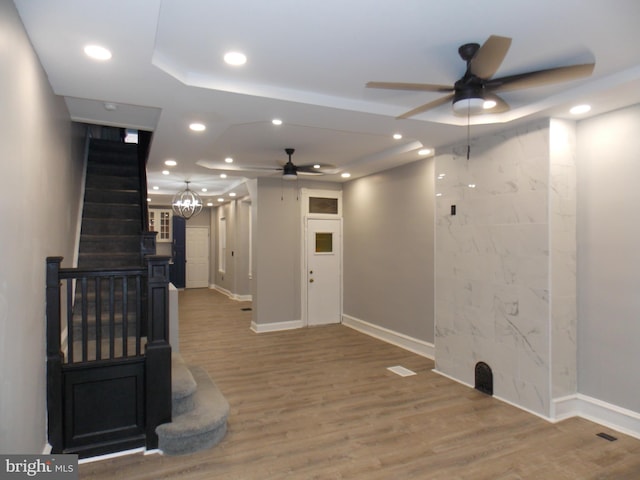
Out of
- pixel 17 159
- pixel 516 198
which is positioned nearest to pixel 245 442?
pixel 17 159

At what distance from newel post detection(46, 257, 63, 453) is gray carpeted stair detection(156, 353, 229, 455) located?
0.70m

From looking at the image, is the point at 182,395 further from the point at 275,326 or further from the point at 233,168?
the point at 233,168

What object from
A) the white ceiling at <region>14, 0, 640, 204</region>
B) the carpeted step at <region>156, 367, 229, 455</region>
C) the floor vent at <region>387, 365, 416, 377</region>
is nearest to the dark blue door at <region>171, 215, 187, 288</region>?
the white ceiling at <region>14, 0, 640, 204</region>

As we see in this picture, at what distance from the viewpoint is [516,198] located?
12.7ft

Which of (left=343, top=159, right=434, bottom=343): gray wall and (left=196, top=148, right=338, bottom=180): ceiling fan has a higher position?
(left=196, top=148, right=338, bottom=180): ceiling fan

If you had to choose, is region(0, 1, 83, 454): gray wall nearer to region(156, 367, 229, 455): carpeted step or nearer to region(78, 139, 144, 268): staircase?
region(156, 367, 229, 455): carpeted step

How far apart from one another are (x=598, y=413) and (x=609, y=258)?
143 centimetres

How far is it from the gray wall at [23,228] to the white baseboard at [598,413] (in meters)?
4.15

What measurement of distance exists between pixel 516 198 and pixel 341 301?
443cm

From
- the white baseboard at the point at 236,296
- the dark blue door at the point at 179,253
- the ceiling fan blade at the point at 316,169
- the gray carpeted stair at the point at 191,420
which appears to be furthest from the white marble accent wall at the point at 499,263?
the dark blue door at the point at 179,253

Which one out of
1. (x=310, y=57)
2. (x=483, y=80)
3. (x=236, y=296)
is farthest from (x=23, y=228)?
(x=236, y=296)

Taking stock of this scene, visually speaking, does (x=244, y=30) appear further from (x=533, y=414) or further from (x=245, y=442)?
(x=533, y=414)

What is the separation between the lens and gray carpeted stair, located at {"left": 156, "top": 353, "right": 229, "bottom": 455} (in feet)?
9.90

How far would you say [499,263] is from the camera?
13.3 ft
